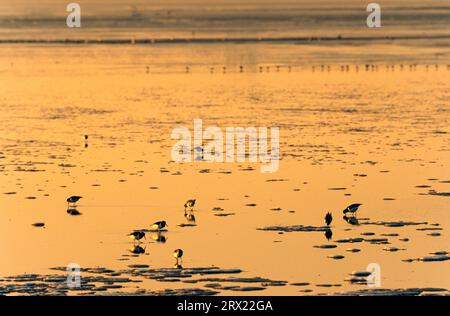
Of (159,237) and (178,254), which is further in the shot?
Result: (159,237)

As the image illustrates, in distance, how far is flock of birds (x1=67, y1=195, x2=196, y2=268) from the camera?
23.3 m

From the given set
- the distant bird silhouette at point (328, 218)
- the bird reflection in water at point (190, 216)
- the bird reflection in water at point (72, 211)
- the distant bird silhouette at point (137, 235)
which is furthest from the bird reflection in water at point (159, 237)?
the distant bird silhouette at point (328, 218)

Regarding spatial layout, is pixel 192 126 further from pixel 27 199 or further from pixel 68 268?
pixel 68 268

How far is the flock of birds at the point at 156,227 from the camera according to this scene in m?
23.3

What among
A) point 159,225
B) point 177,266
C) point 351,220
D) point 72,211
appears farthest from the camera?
point 72,211

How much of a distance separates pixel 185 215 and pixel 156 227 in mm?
1711

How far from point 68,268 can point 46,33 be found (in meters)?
83.4

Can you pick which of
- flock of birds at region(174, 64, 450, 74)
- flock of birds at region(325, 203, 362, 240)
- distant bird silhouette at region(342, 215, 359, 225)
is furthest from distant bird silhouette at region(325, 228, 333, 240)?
flock of birds at region(174, 64, 450, 74)

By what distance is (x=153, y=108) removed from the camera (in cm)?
4794

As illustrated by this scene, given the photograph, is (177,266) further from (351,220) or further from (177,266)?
(351,220)

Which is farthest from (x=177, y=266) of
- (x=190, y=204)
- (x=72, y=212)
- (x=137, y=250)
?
(x=72, y=212)

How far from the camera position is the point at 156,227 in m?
26.0

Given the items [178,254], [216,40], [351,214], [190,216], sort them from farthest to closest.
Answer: [216,40] → [190,216] → [351,214] → [178,254]
